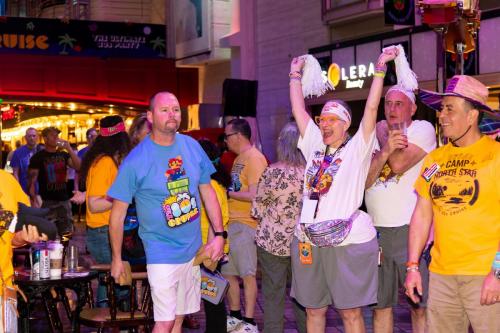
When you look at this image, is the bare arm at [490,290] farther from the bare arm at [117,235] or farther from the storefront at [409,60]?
the storefront at [409,60]

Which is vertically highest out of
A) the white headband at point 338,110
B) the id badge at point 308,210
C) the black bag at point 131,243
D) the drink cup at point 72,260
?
the white headband at point 338,110

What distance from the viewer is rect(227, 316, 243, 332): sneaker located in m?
8.21

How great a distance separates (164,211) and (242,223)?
2.49m

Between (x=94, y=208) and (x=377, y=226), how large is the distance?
2.62 meters

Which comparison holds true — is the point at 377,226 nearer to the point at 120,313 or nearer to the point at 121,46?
the point at 120,313

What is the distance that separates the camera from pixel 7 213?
4.24 m

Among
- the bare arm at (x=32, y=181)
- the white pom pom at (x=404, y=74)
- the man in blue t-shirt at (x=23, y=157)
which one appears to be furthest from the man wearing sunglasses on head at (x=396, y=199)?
the man in blue t-shirt at (x=23, y=157)

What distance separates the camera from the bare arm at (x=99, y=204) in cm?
769

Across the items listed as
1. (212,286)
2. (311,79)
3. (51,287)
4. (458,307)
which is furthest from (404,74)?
(51,287)

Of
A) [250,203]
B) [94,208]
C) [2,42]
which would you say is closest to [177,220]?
[94,208]

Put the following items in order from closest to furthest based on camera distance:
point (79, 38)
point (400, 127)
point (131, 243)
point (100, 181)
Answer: point (400, 127) < point (131, 243) < point (100, 181) < point (79, 38)

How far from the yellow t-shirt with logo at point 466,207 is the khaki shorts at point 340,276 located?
3.15 feet

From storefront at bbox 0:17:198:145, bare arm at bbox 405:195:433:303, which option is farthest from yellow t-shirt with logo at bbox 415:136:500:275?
storefront at bbox 0:17:198:145

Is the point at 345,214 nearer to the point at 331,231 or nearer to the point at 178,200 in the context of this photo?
the point at 331,231
